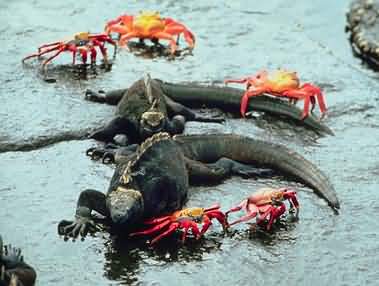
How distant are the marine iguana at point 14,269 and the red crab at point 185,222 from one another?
0.92 m

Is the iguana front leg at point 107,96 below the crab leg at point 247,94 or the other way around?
below

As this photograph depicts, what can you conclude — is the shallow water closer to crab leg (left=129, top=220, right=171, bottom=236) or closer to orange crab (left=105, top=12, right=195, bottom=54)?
crab leg (left=129, top=220, right=171, bottom=236)

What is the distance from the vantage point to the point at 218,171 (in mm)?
7852

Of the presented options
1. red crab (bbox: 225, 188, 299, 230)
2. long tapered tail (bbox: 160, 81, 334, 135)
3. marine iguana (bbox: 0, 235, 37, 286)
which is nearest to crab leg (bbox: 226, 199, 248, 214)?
red crab (bbox: 225, 188, 299, 230)

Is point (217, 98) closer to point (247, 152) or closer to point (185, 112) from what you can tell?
point (185, 112)

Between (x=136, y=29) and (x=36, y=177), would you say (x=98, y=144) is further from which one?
(x=136, y=29)

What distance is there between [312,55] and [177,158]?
3.85 m

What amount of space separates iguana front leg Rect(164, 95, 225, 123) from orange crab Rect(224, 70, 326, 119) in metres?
0.27

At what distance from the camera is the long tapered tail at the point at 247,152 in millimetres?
7891

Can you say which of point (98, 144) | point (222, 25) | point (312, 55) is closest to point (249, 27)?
point (222, 25)

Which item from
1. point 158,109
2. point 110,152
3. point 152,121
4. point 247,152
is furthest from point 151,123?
point 247,152

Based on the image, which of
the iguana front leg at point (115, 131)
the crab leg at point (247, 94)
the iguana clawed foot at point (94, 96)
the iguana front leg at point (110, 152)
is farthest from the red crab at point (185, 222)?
the iguana clawed foot at point (94, 96)

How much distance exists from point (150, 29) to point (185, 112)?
1984mm

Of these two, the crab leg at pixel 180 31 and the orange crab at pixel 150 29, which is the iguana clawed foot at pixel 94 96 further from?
the crab leg at pixel 180 31
